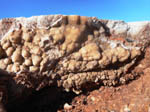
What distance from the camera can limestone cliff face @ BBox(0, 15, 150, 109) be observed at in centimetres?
216

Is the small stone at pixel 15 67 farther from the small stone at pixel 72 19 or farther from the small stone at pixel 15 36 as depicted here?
the small stone at pixel 72 19

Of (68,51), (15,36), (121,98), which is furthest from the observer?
(121,98)

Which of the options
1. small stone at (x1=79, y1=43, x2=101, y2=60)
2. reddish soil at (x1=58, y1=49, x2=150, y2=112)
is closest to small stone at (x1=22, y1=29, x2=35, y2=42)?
small stone at (x1=79, y1=43, x2=101, y2=60)

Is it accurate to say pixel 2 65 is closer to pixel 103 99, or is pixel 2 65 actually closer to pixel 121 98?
pixel 103 99

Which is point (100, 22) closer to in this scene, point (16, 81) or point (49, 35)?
point (49, 35)

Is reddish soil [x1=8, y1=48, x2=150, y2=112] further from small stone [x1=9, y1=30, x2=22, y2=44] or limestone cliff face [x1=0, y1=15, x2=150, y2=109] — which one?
small stone [x1=9, y1=30, x2=22, y2=44]

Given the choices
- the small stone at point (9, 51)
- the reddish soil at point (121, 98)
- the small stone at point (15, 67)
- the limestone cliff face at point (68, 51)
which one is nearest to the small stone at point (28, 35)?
the limestone cliff face at point (68, 51)

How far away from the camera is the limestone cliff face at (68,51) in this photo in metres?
2.16

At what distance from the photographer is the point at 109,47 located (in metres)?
2.45

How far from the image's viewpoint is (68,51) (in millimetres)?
2273

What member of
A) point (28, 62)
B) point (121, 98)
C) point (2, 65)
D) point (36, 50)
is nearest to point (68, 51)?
point (36, 50)

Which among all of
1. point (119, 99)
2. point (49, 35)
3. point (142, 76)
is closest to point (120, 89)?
point (119, 99)

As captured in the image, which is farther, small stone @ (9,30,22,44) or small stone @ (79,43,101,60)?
small stone @ (79,43,101,60)

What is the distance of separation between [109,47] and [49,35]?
0.97 m
